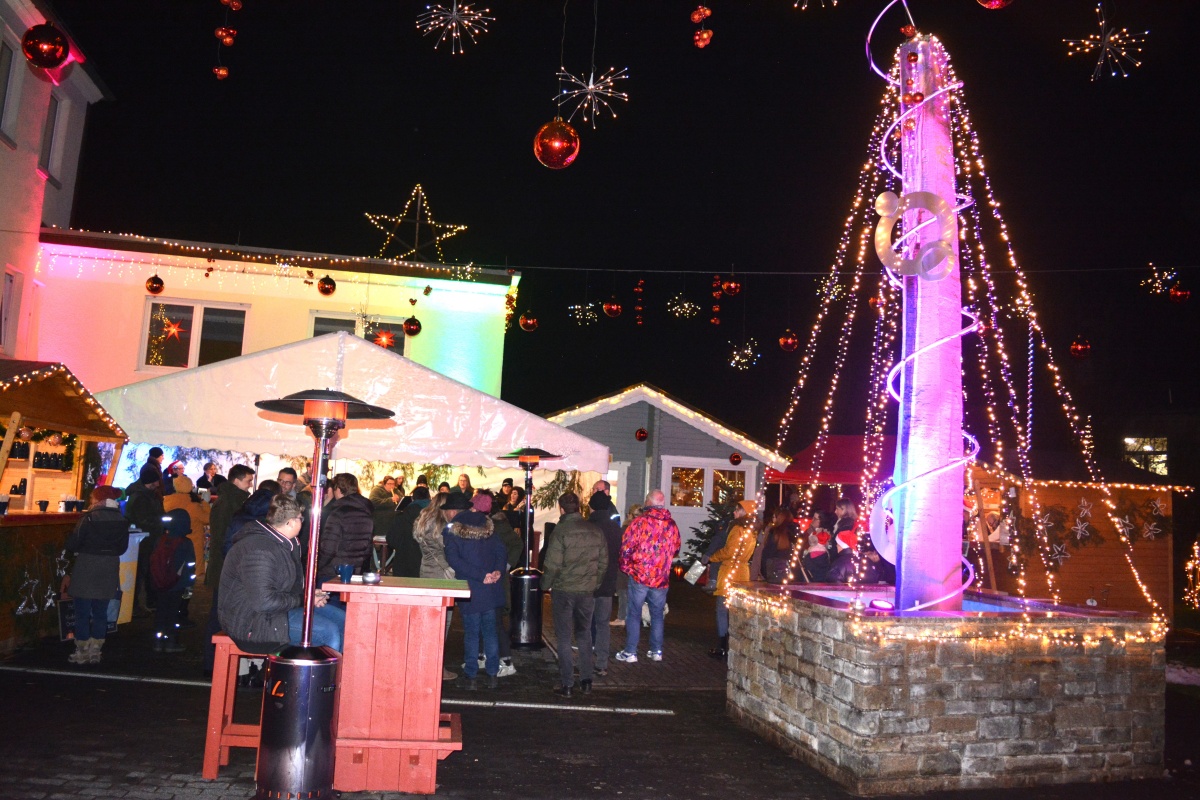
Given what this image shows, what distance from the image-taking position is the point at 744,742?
24.1 ft

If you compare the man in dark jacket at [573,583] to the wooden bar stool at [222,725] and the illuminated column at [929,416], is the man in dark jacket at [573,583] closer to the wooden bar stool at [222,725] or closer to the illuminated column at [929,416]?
the illuminated column at [929,416]

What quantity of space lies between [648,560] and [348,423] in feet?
12.5

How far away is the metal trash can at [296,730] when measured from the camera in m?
5.12

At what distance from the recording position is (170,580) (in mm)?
9602

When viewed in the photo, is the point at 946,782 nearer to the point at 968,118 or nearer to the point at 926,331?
the point at 926,331

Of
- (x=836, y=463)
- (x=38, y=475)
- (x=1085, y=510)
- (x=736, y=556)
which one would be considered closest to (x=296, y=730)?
(x=736, y=556)

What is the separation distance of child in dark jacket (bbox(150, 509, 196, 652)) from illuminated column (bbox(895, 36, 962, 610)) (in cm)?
705

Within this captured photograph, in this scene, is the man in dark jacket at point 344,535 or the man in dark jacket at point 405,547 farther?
the man in dark jacket at point 405,547

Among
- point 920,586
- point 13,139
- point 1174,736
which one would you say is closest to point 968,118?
point 920,586

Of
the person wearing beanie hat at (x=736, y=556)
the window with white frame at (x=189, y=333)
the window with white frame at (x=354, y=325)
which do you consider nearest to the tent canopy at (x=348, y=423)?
the person wearing beanie hat at (x=736, y=556)

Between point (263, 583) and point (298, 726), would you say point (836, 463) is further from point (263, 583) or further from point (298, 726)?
point (298, 726)

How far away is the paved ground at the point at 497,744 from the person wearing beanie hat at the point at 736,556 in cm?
155

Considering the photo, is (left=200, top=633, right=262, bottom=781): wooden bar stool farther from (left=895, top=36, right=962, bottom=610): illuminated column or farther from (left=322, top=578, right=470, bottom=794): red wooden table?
(left=895, top=36, right=962, bottom=610): illuminated column

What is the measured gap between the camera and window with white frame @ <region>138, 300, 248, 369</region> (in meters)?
17.7
